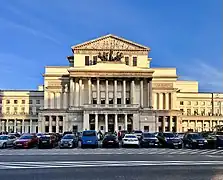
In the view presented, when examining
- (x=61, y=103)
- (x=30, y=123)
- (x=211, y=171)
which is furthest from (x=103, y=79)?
(x=211, y=171)

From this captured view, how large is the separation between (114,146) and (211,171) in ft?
72.3

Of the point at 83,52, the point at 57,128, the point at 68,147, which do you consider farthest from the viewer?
the point at 83,52

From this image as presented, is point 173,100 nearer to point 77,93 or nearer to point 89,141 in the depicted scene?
point 77,93

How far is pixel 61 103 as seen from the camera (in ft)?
318

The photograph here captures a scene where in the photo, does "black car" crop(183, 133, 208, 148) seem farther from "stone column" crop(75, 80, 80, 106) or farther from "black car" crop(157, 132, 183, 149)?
"stone column" crop(75, 80, 80, 106)

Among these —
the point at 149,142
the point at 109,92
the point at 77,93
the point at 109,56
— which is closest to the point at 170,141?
the point at 149,142

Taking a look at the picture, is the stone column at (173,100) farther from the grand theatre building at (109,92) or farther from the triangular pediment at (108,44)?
the triangular pediment at (108,44)

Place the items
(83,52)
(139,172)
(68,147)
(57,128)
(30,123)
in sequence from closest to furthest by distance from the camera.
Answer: (139,172) → (68,147) → (57,128) → (83,52) → (30,123)

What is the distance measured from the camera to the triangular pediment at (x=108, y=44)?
319 ft

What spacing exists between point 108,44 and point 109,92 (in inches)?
493

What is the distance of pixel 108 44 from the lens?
97.4m

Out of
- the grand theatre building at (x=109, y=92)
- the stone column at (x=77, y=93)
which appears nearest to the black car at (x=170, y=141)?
the grand theatre building at (x=109, y=92)

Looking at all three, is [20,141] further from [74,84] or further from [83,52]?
Answer: [83,52]

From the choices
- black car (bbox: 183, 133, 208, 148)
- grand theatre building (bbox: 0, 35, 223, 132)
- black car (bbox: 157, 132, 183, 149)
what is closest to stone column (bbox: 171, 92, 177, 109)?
grand theatre building (bbox: 0, 35, 223, 132)
